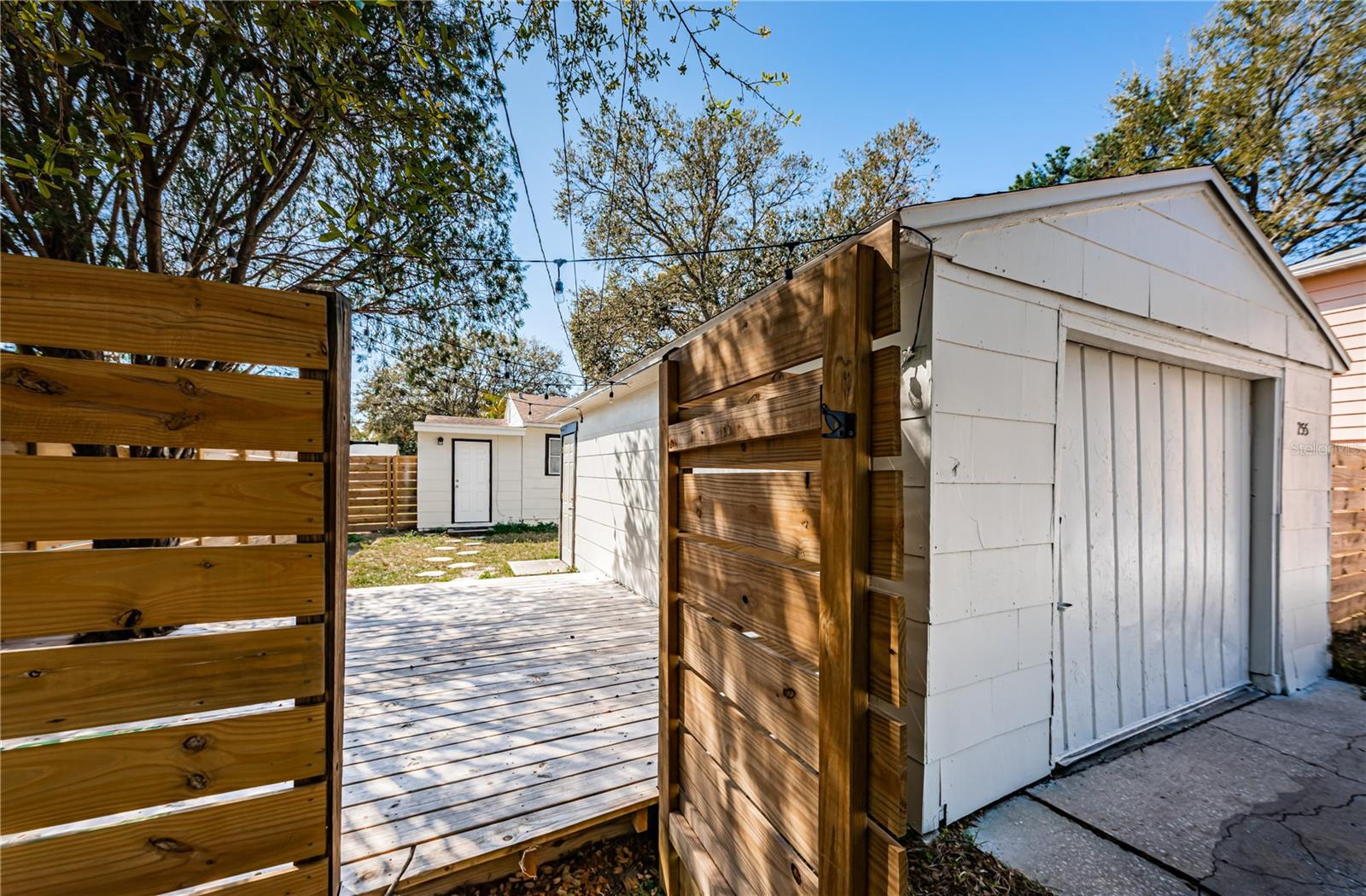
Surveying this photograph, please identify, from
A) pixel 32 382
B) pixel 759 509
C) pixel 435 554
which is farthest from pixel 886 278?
pixel 435 554

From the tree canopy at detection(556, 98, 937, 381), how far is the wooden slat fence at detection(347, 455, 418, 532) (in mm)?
5829

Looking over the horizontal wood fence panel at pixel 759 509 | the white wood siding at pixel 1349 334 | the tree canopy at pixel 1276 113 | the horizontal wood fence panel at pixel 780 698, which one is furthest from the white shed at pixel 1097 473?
the tree canopy at pixel 1276 113

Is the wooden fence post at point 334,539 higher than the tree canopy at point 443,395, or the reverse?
the tree canopy at point 443,395

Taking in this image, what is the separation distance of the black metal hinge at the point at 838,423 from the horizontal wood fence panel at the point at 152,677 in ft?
4.56

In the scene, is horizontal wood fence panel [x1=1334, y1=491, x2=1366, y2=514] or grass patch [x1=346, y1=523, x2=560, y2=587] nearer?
horizontal wood fence panel [x1=1334, y1=491, x2=1366, y2=514]

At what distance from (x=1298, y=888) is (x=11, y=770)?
396cm

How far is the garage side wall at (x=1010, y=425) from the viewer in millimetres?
2037

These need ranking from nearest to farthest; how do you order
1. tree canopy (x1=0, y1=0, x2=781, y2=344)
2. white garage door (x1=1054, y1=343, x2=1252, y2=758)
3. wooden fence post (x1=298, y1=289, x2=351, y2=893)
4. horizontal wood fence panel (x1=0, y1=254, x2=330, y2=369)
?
horizontal wood fence panel (x1=0, y1=254, x2=330, y2=369) < wooden fence post (x1=298, y1=289, x2=351, y2=893) < tree canopy (x1=0, y1=0, x2=781, y2=344) < white garage door (x1=1054, y1=343, x2=1252, y2=758)

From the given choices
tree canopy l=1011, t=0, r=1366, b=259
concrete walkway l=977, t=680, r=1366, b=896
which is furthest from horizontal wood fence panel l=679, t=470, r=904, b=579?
tree canopy l=1011, t=0, r=1366, b=259

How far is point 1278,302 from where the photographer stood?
11.4ft

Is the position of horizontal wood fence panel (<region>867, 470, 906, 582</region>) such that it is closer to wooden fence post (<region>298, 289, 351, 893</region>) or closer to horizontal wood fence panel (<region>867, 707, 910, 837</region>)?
horizontal wood fence panel (<region>867, 707, 910, 837</region>)

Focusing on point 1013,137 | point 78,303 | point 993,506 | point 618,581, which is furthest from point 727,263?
point 78,303

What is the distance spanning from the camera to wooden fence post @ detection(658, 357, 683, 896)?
1.93 m

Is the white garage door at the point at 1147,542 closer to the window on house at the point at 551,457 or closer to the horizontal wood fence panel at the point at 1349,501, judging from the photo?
the horizontal wood fence panel at the point at 1349,501
